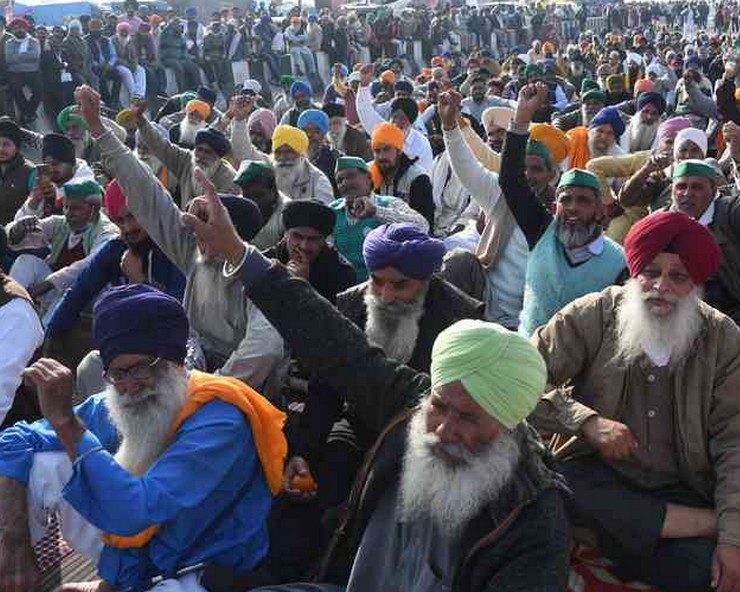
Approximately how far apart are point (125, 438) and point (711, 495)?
180 cm

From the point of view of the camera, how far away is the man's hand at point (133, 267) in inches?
173

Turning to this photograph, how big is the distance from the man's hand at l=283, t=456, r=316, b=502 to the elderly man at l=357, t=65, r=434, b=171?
4.00 metres

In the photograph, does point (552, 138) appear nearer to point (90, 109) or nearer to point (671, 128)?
point (671, 128)

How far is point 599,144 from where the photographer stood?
24.4 ft

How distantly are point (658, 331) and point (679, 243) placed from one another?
1.05ft

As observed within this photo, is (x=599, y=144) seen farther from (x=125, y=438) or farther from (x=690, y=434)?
(x=125, y=438)

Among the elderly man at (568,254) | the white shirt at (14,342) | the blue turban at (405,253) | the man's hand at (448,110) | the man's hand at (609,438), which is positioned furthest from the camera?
the man's hand at (448,110)

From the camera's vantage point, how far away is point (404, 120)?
900 centimetres

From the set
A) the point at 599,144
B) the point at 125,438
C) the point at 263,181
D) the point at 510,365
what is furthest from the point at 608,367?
the point at 599,144

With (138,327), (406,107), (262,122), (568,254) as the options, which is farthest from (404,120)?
(138,327)

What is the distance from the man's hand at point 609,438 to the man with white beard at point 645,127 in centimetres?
629

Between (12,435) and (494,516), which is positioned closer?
(494,516)

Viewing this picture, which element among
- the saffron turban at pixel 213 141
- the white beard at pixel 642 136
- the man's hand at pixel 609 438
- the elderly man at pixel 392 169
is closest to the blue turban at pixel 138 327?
the man's hand at pixel 609 438

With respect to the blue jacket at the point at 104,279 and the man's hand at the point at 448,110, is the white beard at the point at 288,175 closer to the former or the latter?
the man's hand at the point at 448,110
